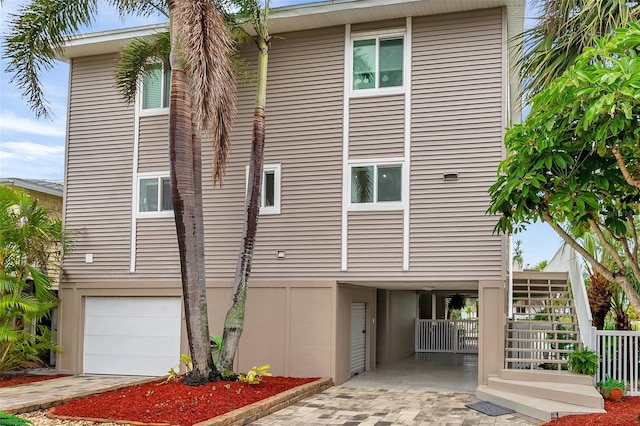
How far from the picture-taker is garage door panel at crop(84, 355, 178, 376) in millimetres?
13148

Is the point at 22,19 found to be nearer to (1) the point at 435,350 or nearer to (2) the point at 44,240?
(2) the point at 44,240

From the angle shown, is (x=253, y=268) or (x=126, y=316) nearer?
(x=253, y=268)

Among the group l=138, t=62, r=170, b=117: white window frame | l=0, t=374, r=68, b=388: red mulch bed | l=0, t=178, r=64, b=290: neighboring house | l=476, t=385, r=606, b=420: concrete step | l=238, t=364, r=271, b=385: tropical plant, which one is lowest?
l=0, t=374, r=68, b=388: red mulch bed

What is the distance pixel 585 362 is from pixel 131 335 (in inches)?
355

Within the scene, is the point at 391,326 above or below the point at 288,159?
below

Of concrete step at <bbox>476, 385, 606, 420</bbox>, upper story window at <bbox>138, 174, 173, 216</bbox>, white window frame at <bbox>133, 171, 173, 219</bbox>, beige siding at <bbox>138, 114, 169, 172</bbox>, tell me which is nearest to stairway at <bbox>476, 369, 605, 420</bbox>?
concrete step at <bbox>476, 385, 606, 420</bbox>

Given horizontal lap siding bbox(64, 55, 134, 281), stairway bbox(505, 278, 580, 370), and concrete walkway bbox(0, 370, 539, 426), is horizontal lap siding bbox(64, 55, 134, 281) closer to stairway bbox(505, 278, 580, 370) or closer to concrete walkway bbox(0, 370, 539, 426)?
concrete walkway bbox(0, 370, 539, 426)

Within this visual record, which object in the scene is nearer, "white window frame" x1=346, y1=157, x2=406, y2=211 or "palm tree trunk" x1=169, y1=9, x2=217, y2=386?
"palm tree trunk" x1=169, y1=9, x2=217, y2=386

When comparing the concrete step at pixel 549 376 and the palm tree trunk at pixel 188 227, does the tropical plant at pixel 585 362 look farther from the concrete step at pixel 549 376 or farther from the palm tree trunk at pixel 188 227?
the palm tree trunk at pixel 188 227

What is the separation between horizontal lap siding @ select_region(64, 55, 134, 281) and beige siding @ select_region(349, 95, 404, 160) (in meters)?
5.03

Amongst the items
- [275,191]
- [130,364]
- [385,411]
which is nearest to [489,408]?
[385,411]

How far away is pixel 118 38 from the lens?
43.0ft

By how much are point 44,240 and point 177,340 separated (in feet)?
11.4

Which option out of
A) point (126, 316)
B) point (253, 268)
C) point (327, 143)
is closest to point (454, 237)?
point (327, 143)
